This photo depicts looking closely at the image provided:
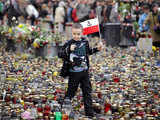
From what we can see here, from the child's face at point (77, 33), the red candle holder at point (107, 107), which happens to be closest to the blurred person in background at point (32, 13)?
the red candle holder at point (107, 107)

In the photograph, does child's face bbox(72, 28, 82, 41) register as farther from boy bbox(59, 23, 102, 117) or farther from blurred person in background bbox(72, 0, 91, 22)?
blurred person in background bbox(72, 0, 91, 22)

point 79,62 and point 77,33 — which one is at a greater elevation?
point 77,33

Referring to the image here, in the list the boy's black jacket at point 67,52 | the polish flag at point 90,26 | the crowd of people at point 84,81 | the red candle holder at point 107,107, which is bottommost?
the red candle holder at point 107,107

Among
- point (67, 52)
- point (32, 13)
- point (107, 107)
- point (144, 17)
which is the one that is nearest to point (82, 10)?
point (32, 13)

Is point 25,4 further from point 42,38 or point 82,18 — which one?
point 42,38

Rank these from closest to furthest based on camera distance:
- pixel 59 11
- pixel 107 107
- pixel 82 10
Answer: pixel 107 107
pixel 82 10
pixel 59 11

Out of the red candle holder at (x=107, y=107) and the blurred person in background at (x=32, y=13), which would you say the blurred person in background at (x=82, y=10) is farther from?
the red candle holder at (x=107, y=107)

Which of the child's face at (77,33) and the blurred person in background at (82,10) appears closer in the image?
the child's face at (77,33)

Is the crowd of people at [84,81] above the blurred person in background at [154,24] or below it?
below

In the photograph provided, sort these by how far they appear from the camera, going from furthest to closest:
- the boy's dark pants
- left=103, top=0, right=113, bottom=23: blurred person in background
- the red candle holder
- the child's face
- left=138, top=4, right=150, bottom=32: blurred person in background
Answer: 1. left=103, top=0, right=113, bottom=23: blurred person in background
2. left=138, top=4, right=150, bottom=32: blurred person in background
3. the red candle holder
4. the boy's dark pants
5. the child's face

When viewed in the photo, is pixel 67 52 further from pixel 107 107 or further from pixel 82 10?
pixel 82 10

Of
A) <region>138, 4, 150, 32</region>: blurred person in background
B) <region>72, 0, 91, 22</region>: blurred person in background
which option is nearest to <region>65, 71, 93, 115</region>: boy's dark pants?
<region>138, 4, 150, 32</region>: blurred person in background

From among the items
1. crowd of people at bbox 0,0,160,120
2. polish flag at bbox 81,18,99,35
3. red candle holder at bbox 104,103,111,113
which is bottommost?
red candle holder at bbox 104,103,111,113

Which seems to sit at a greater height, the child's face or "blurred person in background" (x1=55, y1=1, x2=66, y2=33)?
"blurred person in background" (x1=55, y1=1, x2=66, y2=33)
